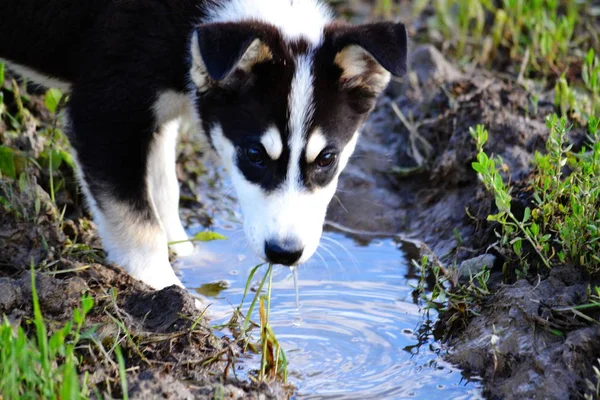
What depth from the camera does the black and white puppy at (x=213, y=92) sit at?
3807 millimetres

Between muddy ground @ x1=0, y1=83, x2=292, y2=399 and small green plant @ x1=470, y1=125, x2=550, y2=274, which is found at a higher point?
small green plant @ x1=470, y1=125, x2=550, y2=274

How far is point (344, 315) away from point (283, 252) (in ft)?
2.78

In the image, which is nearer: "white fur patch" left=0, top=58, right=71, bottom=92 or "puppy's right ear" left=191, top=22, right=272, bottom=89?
"puppy's right ear" left=191, top=22, right=272, bottom=89

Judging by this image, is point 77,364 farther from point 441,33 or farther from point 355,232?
point 441,33

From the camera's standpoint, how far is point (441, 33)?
7332mm

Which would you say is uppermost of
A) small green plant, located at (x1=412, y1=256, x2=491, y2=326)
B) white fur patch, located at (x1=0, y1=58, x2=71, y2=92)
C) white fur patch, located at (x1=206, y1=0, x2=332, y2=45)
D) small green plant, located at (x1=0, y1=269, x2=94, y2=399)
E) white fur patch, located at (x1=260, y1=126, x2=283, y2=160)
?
white fur patch, located at (x1=206, y1=0, x2=332, y2=45)

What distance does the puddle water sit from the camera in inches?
Result: 151

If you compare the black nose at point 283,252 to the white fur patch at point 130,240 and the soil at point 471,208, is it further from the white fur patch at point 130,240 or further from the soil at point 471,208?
the white fur patch at point 130,240

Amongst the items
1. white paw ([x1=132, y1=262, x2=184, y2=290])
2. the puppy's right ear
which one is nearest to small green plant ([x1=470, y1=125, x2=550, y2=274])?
the puppy's right ear

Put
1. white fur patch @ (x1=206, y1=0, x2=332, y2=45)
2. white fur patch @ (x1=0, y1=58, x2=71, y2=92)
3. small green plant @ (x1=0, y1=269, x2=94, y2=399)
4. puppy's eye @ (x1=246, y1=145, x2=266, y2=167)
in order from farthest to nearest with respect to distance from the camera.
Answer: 1. white fur patch @ (x1=0, y1=58, x2=71, y2=92)
2. white fur patch @ (x1=206, y1=0, x2=332, y2=45)
3. puppy's eye @ (x1=246, y1=145, x2=266, y2=167)
4. small green plant @ (x1=0, y1=269, x2=94, y2=399)

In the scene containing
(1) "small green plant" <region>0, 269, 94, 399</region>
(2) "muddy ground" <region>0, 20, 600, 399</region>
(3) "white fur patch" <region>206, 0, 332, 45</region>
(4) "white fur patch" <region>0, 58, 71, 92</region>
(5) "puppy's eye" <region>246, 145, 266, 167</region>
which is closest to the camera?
(1) "small green plant" <region>0, 269, 94, 399</region>

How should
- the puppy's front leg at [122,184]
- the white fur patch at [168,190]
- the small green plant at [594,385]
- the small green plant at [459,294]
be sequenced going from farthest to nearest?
the white fur patch at [168,190]
the puppy's front leg at [122,184]
the small green plant at [459,294]
the small green plant at [594,385]

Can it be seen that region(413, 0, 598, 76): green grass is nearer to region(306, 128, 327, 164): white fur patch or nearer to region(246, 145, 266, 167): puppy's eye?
region(306, 128, 327, 164): white fur patch

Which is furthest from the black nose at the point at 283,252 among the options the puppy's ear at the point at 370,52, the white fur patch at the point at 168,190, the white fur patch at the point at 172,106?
the white fur patch at the point at 168,190
